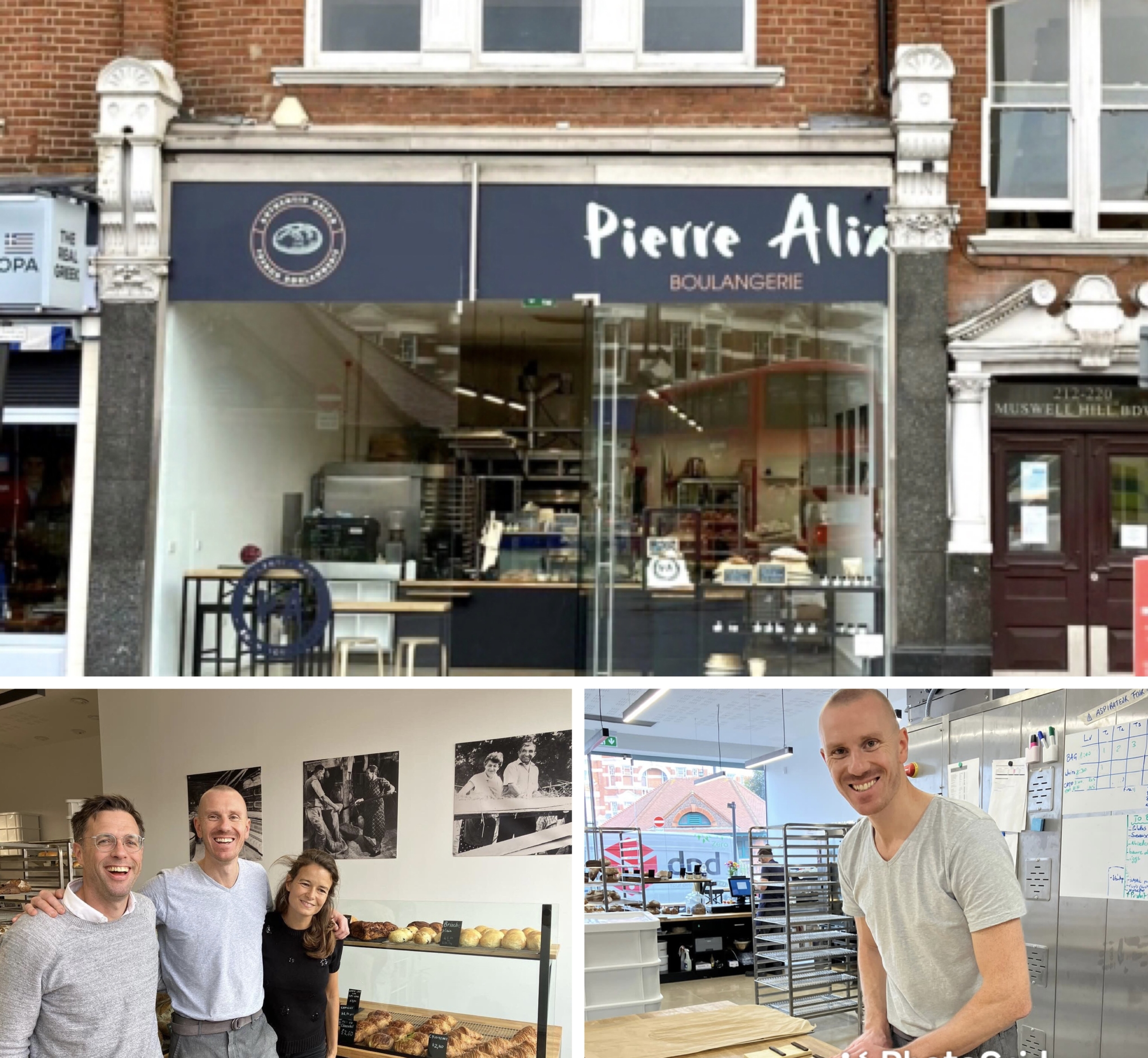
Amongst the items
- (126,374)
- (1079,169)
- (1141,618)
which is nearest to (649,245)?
(1079,169)

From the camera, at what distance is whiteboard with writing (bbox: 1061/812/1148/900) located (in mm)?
2902

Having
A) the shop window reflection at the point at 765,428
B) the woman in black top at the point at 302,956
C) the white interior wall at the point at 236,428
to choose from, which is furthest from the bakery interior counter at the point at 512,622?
the woman in black top at the point at 302,956

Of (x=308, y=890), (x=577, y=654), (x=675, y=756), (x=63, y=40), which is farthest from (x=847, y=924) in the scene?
(x=63, y=40)

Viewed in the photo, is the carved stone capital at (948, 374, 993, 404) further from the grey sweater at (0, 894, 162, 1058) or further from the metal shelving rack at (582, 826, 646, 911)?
the grey sweater at (0, 894, 162, 1058)

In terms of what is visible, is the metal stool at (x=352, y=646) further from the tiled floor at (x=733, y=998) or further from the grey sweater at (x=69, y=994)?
the tiled floor at (x=733, y=998)

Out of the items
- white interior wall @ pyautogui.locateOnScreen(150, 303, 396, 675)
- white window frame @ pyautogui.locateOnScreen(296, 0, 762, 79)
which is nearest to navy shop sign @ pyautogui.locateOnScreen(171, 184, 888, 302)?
white interior wall @ pyautogui.locateOnScreen(150, 303, 396, 675)

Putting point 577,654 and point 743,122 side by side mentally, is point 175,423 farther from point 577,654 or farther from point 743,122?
point 743,122

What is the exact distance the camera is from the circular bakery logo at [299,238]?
1023 centimetres

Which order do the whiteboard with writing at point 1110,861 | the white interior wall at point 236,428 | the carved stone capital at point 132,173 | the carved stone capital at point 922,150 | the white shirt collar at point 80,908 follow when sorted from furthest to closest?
the white interior wall at point 236,428, the carved stone capital at point 132,173, the carved stone capital at point 922,150, the white shirt collar at point 80,908, the whiteboard with writing at point 1110,861

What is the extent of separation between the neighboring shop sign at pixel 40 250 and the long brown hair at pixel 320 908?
783 cm

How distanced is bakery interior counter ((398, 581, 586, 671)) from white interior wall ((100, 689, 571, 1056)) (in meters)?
6.72

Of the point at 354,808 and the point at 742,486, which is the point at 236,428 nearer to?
the point at 742,486

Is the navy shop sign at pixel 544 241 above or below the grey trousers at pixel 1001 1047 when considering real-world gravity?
above

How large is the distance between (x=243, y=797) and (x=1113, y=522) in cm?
840
